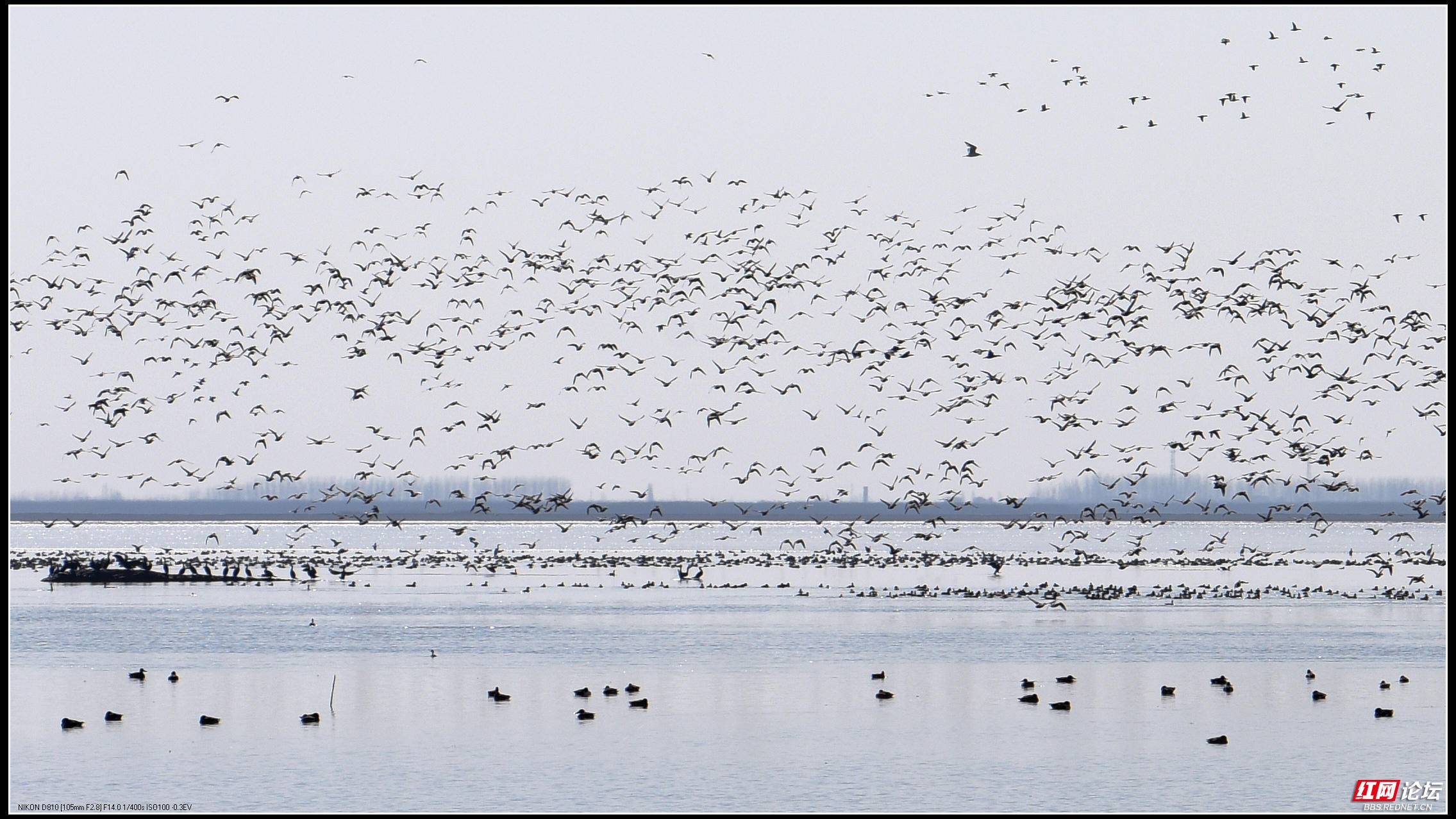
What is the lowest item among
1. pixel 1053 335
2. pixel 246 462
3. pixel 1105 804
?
pixel 1105 804

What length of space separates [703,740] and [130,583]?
61888 millimetres

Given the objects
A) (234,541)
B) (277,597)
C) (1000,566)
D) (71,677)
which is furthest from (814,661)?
(234,541)

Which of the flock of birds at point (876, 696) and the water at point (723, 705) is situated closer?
the water at point (723, 705)

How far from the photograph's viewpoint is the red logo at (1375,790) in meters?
33.6

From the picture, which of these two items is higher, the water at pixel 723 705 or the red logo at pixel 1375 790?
the water at pixel 723 705

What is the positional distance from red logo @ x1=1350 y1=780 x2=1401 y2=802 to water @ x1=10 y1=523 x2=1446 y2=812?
32 centimetres

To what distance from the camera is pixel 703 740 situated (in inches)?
1567

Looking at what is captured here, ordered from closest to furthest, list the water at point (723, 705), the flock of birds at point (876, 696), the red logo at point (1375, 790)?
1. the red logo at point (1375, 790)
2. the water at point (723, 705)
3. the flock of birds at point (876, 696)

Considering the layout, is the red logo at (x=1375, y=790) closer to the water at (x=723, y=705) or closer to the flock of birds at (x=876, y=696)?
the water at (x=723, y=705)

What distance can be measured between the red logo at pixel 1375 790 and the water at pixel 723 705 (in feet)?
1.05

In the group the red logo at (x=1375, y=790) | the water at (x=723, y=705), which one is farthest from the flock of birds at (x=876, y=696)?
the red logo at (x=1375, y=790)

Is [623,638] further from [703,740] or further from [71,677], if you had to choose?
[703,740]

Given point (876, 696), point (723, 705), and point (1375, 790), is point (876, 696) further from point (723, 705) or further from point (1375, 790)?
point (1375, 790)

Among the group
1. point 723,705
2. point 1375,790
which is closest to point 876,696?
point 723,705
